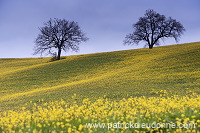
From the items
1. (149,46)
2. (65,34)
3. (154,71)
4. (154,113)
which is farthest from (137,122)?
(149,46)

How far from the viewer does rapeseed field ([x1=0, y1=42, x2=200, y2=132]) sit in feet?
29.4

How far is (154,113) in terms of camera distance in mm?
9844

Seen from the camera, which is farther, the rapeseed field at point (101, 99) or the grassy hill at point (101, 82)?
the grassy hill at point (101, 82)

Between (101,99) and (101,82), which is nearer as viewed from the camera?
(101,99)

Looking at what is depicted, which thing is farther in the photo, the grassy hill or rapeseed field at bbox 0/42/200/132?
the grassy hill

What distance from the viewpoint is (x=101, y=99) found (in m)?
17.0

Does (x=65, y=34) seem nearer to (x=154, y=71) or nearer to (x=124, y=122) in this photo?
(x=154, y=71)

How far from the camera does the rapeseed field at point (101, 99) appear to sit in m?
8.96

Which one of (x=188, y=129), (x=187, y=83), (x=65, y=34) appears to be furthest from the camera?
(x=65, y=34)

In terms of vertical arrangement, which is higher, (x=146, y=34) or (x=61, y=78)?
(x=146, y=34)

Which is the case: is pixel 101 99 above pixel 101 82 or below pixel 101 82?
below

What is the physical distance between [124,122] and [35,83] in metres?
27.4

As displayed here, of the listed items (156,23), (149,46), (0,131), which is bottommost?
(0,131)

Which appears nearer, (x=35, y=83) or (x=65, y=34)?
(x=35, y=83)
